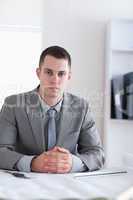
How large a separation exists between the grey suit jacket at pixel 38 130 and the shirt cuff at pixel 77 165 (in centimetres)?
4

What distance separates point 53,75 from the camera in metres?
1.87

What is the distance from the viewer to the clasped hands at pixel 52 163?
163 cm

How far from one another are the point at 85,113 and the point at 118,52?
1.44 meters

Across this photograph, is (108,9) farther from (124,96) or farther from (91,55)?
(124,96)

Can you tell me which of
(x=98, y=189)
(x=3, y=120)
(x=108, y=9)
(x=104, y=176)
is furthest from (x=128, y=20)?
(x=98, y=189)

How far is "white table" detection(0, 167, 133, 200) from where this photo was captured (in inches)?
46.0

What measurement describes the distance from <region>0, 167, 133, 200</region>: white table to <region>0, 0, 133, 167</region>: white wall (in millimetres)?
1748

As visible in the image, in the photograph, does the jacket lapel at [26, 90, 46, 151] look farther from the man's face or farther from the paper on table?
the paper on table

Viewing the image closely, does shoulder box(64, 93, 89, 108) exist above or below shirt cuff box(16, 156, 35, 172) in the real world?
above

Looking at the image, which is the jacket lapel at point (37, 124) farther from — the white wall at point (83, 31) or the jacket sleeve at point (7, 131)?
the white wall at point (83, 31)

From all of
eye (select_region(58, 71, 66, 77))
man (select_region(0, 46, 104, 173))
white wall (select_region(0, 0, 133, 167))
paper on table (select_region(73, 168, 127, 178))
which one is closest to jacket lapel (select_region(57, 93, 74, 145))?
man (select_region(0, 46, 104, 173))

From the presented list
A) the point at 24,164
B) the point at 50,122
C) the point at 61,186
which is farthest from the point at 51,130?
the point at 61,186

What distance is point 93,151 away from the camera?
6.04ft

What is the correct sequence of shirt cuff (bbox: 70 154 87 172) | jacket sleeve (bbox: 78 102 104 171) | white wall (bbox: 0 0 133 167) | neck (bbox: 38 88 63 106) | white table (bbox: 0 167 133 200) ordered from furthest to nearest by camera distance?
white wall (bbox: 0 0 133 167) < neck (bbox: 38 88 63 106) < jacket sleeve (bbox: 78 102 104 171) < shirt cuff (bbox: 70 154 87 172) < white table (bbox: 0 167 133 200)
